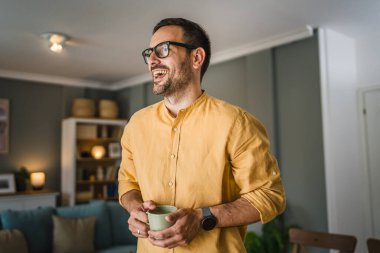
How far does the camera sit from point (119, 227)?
3.37 m

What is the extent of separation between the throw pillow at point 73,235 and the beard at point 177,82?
245 centimetres

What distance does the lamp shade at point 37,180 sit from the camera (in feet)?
14.7

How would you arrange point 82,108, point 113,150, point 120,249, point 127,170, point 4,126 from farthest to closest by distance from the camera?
point 113,150, point 82,108, point 4,126, point 120,249, point 127,170

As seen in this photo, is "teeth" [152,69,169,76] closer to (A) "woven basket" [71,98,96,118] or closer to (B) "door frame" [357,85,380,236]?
(B) "door frame" [357,85,380,236]

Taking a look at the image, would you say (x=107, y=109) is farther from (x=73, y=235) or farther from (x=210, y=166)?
(x=210, y=166)

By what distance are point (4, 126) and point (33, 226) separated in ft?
7.72

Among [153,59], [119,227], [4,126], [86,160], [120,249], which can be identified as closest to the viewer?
[153,59]

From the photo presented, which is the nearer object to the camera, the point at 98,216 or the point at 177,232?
the point at 177,232

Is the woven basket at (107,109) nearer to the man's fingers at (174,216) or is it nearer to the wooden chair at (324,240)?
the wooden chair at (324,240)

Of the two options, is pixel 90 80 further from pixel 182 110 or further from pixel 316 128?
pixel 182 110

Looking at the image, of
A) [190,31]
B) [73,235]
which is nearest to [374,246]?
[190,31]

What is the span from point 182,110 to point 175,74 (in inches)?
4.6

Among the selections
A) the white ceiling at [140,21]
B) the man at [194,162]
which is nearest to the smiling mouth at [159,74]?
the man at [194,162]

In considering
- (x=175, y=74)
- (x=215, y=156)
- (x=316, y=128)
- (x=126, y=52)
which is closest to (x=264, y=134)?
(x=215, y=156)
